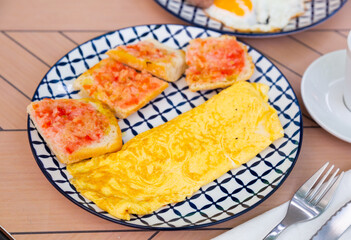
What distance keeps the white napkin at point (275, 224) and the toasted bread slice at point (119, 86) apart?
881 mm

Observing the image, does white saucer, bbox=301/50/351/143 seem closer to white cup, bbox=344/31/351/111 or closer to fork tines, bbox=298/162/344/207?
white cup, bbox=344/31/351/111

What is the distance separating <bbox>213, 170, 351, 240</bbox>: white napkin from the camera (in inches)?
70.1

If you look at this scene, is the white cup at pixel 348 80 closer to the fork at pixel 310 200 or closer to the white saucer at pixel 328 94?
the white saucer at pixel 328 94

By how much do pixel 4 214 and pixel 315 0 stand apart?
2.36 meters

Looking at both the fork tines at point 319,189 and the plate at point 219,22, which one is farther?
the plate at point 219,22

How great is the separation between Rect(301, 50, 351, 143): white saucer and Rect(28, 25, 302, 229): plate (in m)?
0.11

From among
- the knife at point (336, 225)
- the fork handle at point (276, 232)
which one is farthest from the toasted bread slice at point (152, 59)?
the knife at point (336, 225)

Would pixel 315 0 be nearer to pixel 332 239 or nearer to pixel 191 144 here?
pixel 191 144

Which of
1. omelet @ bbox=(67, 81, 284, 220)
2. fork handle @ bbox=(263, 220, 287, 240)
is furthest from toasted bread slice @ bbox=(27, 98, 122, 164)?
fork handle @ bbox=(263, 220, 287, 240)

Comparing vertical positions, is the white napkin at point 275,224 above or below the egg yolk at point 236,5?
below

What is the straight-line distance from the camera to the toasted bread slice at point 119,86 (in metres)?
2.23

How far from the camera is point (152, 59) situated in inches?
93.5

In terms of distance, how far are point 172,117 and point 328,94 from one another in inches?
37.0

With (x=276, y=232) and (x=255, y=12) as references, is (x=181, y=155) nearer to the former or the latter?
(x=276, y=232)
